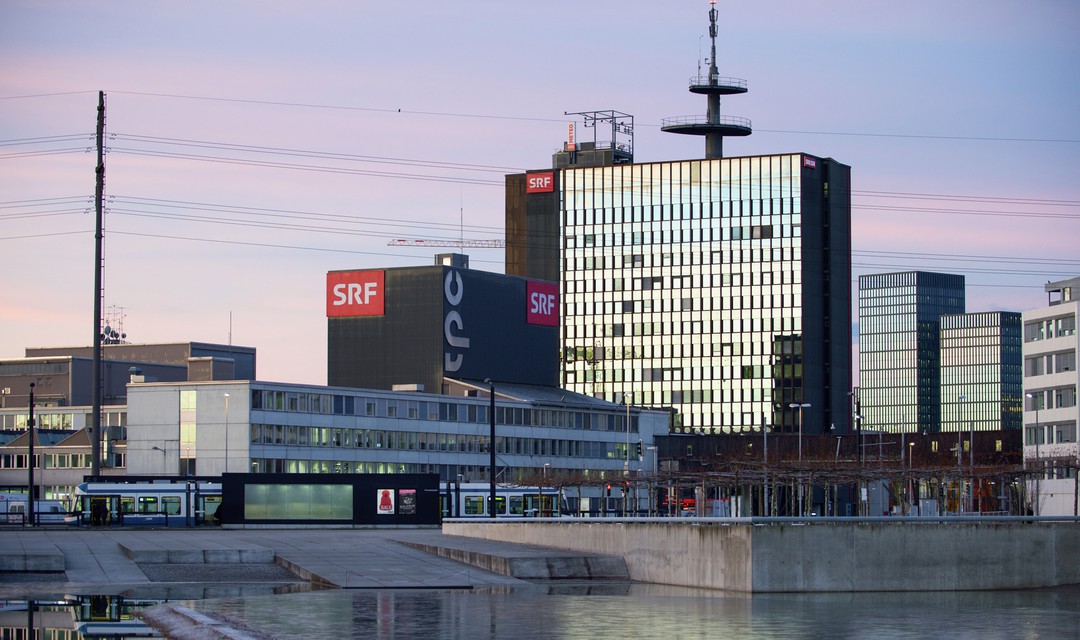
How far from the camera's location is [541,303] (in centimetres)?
17338

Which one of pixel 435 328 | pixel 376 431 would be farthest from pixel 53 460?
pixel 435 328

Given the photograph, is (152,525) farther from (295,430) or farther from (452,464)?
(452,464)

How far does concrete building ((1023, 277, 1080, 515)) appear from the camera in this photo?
114500 millimetres

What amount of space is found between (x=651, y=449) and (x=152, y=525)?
79.2 metres

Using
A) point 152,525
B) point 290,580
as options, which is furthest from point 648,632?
point 152,525

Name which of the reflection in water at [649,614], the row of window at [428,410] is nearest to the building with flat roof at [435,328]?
the row of window at [428,410]

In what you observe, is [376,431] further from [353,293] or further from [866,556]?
[866,556]

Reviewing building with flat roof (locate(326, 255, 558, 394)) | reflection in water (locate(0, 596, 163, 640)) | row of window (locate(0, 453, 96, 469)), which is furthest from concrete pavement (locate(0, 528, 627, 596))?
building with flat roof (locate(326, 255, 558, 394))

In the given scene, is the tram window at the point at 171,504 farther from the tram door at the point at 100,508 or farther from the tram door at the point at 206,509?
A: the tram door at the point at 100,508

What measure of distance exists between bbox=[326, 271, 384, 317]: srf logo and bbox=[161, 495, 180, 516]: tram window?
76184 mm

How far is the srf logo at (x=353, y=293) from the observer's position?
548ft

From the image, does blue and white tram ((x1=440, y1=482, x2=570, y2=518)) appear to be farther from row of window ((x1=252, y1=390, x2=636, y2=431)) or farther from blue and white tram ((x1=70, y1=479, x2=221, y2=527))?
row of window ((x1=252, y1=390, x2=636, y2=431))

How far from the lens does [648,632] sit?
30.6 m

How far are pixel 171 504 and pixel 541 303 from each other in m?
86.3
